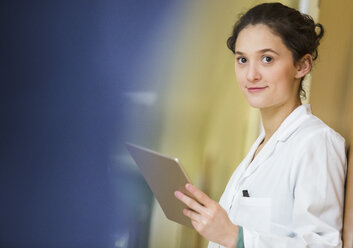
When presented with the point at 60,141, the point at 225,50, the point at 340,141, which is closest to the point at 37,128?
the point at 60,141

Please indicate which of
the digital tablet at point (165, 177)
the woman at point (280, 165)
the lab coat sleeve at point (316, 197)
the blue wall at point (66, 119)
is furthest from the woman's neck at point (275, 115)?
the blue wall at point (66, 119)

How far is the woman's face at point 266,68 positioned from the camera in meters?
1.31

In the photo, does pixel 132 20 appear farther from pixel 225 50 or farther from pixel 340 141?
pixel 340 141

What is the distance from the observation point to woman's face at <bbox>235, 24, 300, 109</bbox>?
1.31 metres

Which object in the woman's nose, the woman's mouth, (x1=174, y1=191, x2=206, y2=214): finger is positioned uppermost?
the woman's nose

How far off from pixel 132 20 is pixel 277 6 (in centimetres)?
81

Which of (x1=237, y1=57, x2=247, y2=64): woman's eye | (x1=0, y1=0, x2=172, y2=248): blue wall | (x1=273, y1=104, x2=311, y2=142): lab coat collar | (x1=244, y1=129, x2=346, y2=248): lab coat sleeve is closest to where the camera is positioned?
(x1=244, y1=129, x2=346, y2=248): lab coat sleeve

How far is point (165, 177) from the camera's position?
3.91ft

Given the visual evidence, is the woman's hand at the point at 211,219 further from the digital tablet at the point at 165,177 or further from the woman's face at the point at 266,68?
the woman's face at the point at 266,68

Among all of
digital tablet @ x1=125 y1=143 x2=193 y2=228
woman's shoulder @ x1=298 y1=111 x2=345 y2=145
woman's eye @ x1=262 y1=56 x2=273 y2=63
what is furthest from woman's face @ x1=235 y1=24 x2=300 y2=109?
digital tablet @ x1=125 y1=143 x2=193 y2=228

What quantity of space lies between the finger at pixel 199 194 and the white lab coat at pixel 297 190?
0.39ft

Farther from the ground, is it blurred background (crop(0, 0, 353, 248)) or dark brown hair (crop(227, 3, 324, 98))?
dark brown hair (crop(227, 3, 324, 98))

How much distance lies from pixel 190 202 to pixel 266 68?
1.43 ft

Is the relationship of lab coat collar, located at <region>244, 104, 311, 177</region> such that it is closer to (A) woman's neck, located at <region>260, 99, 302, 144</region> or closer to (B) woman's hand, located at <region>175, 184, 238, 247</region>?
(A) woman's neck, located at <region>260, 99, 302, 144</region>
